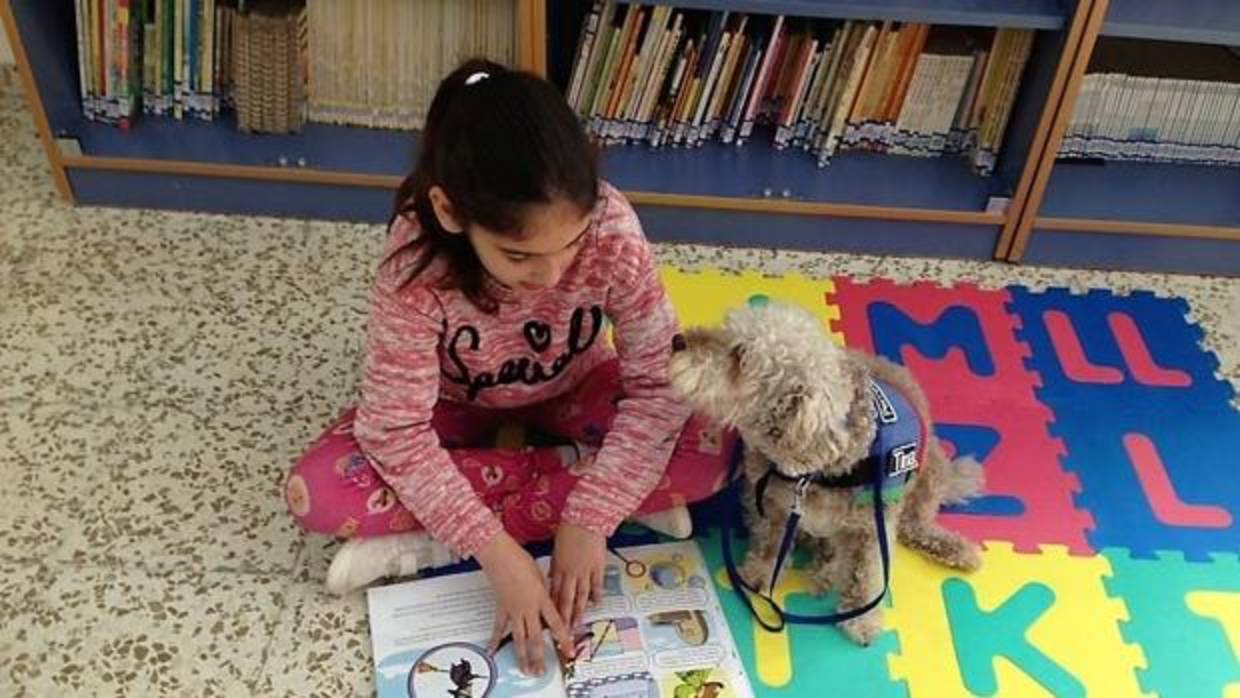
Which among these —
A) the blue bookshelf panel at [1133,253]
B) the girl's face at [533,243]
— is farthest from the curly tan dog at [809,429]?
the blue bookshelf panel at [1133,253]

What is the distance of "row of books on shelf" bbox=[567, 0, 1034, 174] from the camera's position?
1.69 meters

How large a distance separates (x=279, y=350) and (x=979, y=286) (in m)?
1.04

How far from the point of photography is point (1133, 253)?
5.84ft

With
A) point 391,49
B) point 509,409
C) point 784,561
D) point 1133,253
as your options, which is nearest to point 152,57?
point 391,49

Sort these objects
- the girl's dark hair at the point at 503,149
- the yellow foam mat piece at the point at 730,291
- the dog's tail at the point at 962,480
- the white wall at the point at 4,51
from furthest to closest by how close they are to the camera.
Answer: the white wall at the point at 4,51
the yellow foam mat piece at the point at 730,291
the dog's tail at the point at 962,480
the girl's dark hair at the point at 503,149

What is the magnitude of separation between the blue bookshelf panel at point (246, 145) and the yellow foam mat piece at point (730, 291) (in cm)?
45

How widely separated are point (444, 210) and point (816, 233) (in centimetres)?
92

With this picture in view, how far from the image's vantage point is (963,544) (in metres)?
1.33

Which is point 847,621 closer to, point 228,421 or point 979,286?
point 979,286

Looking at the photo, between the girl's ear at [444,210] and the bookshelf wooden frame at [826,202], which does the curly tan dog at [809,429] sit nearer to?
the girl's ear at [444,210]

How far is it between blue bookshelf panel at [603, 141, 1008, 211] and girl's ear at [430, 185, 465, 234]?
2.51 feet

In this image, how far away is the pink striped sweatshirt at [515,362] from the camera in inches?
44.7

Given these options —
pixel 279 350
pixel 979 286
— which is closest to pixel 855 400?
pixel 979 286

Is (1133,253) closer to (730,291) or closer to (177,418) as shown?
(730,291)
